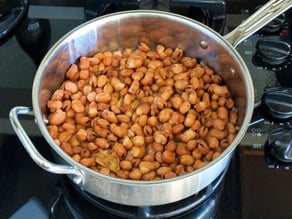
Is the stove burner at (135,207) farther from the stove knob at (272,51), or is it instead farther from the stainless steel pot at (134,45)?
the stove knob at (272,51)

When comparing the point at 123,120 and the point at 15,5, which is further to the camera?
the point at 15,5

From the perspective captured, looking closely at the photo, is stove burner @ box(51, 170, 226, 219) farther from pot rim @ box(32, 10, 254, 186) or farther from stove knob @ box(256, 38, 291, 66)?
stove knob @ box(256, 38, 291, 66)

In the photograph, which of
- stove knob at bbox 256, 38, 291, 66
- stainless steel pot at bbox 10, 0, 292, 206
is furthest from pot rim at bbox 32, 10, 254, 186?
stove knob at bbox 256, 38, 291, 66

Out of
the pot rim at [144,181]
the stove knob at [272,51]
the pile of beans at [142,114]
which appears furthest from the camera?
the stove knob at [272,51]

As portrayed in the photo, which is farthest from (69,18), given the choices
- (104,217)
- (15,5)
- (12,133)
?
(104,217)

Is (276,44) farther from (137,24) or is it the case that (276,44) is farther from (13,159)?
(13,159)

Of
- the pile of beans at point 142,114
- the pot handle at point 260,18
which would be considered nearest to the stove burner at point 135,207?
the pile of beans at point 142,114
